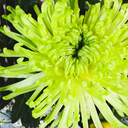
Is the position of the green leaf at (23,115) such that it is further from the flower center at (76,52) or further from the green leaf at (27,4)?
the green leaf at (27,4)

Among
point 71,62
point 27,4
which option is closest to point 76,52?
point 71,62

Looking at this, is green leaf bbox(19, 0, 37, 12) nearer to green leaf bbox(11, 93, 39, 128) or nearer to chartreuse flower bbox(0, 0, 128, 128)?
chartreuse flower bbox(0, 0, 128, 128)

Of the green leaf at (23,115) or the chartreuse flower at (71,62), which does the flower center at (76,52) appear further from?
the green leaf at (23,115)

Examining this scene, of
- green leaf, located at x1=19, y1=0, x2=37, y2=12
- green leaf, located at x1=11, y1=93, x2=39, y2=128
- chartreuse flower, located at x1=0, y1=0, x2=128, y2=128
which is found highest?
green leaf, located at x1=19, y1=0, x2=37, y2=12

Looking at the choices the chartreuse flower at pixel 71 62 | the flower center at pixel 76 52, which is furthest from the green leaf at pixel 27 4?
the flower center at pixel 76 52

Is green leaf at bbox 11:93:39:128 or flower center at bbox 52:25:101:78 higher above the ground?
flower center at bbox 52:25:101:78

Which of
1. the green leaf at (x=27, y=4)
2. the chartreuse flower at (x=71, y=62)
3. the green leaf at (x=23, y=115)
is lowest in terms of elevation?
the green leaf at (x=23, y=115)

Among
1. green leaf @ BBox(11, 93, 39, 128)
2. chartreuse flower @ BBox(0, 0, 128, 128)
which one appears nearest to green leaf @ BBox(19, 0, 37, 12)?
chartreuse flower @ BBox(0, 0, 128, 128)

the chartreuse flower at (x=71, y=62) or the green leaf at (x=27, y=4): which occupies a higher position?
the green leaf at (x=27, y=4)

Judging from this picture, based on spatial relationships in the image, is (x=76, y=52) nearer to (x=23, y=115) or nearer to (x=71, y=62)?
(x=71, y=62)

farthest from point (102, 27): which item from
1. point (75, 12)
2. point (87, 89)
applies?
point (87, 89)
